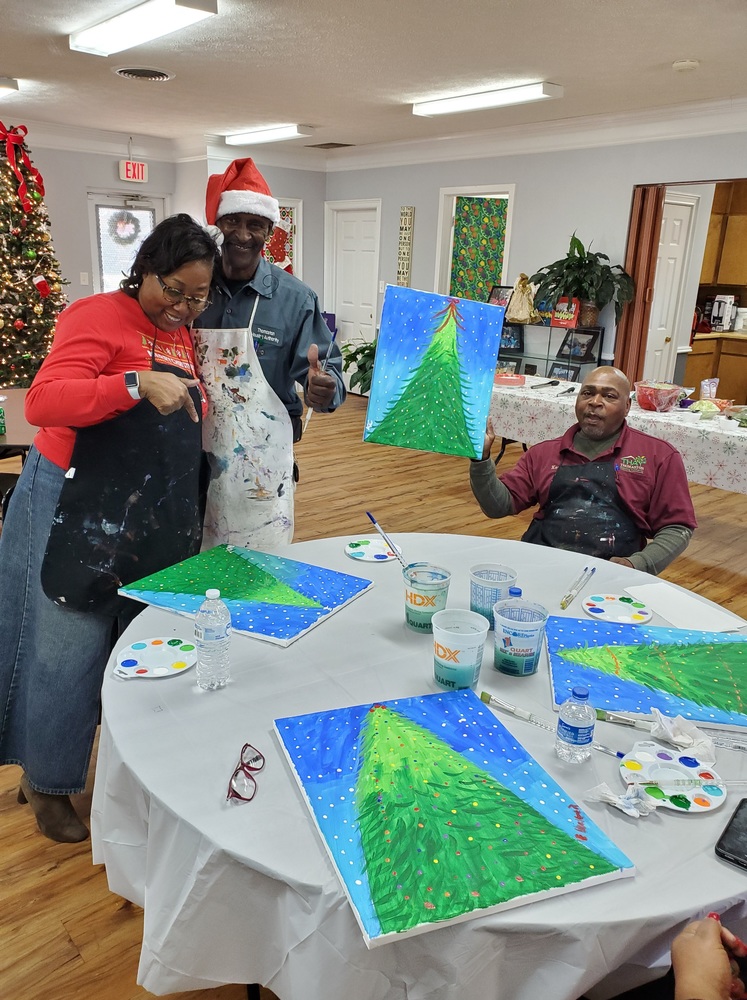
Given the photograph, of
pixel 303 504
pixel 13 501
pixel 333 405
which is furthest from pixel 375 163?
pixel 13 501

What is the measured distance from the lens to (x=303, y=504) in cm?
453

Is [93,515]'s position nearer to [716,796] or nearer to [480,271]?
[716,796]

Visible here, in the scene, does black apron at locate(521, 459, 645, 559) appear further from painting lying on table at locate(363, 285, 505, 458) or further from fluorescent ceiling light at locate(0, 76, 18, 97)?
fluorescent ceiling light at locate(0, 76, 18, 97)

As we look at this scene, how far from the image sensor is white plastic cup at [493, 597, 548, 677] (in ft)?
4.09

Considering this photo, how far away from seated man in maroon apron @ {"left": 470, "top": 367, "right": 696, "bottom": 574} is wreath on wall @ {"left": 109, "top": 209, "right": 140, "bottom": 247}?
712cm

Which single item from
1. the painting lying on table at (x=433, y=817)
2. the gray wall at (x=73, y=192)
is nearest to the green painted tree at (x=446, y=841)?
the painting lying on table at (x=433, y=817)

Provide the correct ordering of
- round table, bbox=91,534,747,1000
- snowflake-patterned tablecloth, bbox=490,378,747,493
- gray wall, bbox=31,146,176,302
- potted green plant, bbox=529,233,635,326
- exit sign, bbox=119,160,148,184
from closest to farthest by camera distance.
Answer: round table, bbox=91,534,747,1000 → snowflake-patterned tablecloth, bbox=490,378,747,493 → potted green plant, bbox=529,233,635,326 → gray wall, bbox=31,146,176,302 → exit sign, bbox=119,160,148,184

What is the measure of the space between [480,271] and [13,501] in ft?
21.9

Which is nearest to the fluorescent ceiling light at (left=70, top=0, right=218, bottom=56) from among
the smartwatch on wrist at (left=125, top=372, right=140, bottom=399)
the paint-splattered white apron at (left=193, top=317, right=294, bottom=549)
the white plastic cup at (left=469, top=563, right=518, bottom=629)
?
the paint-splattered white apron at (left=193, top=317, right=294, bottom=549)

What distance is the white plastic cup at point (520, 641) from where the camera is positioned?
1245mm

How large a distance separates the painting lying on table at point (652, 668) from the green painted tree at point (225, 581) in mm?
517

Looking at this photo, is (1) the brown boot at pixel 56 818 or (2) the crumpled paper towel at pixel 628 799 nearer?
(2) the crumpled paper towel at pixel 628 799

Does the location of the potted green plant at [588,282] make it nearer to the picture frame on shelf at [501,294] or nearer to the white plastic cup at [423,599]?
the picture frame on shelf at [501,294]

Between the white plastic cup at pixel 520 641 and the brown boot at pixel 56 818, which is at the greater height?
the white plastic cup at pixel 520 641
